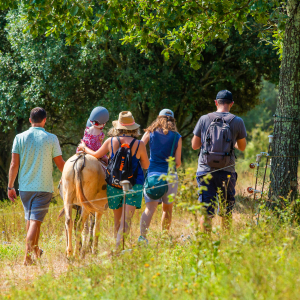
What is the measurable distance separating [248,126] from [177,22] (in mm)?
31317

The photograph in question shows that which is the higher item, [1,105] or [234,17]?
[234,17]

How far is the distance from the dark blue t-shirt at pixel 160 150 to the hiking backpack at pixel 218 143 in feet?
1.69

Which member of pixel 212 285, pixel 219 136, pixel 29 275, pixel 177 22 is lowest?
pixel 29 275

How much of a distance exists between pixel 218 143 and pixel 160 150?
81cm

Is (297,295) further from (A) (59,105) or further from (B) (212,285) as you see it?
(A) (59,105)

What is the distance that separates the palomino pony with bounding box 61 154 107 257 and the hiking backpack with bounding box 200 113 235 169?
1.53 meters

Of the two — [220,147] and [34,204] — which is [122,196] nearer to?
[34,204]

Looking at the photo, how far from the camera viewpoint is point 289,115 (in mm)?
5551

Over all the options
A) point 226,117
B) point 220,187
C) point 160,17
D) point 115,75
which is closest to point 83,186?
point 220,187

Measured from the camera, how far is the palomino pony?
5.14 m

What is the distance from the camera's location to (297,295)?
2.59 metres

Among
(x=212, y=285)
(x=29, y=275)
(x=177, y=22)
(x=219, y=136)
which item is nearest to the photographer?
(x=212, y=285)

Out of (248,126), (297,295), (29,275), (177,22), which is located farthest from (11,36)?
(248,126)

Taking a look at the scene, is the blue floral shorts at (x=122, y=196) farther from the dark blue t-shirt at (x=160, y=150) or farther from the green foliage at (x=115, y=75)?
the green foliage at (x=115, y=75)
